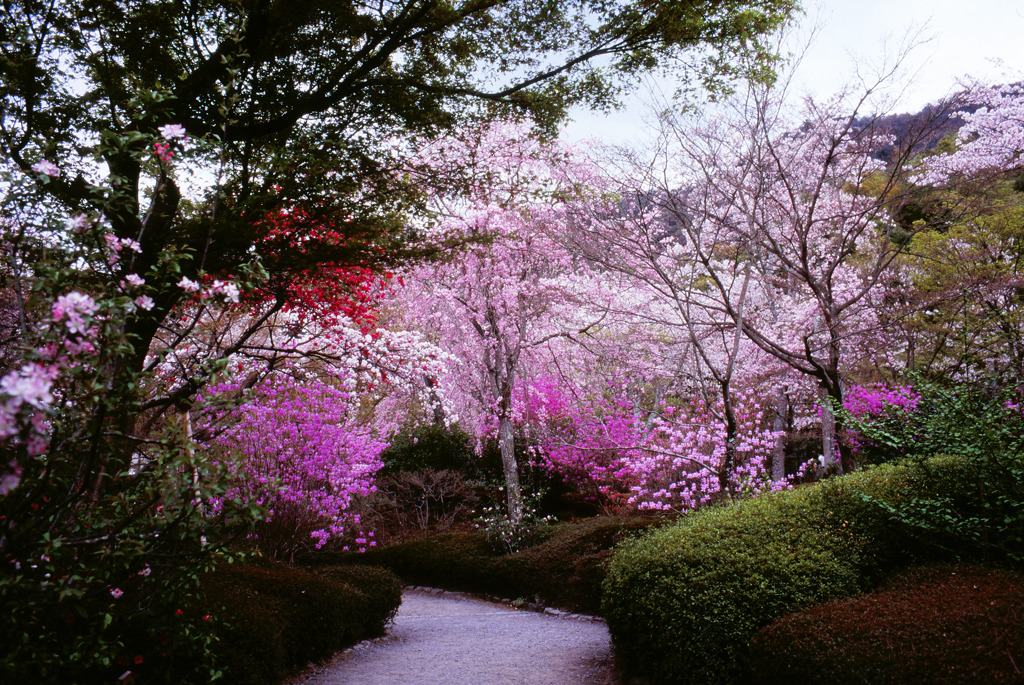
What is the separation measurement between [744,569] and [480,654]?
318 centimetres

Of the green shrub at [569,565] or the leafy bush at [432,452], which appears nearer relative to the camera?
the green shrub at [569,565]

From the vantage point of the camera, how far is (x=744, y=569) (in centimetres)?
419

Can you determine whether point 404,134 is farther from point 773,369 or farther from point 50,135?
point 773,369

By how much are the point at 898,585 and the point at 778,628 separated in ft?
3.75

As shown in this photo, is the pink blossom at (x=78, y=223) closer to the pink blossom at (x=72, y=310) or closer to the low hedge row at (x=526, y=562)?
the pink blossom at (x=72, y=310)

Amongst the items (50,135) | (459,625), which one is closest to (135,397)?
(50,135)

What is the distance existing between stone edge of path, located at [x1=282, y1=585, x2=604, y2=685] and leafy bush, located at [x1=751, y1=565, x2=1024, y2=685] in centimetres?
397

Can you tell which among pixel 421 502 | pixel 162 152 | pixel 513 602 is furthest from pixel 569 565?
pixel 162 152

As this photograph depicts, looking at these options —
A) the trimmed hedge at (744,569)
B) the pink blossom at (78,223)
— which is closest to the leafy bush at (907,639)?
the trimmed hedge at (744,569)

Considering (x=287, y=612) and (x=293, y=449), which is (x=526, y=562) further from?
(x=287, y=612)

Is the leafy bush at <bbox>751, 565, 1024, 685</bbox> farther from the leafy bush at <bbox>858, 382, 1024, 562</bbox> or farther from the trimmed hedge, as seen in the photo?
the leafy bush at <bbox>858, 382, 1024, 562</bbox>

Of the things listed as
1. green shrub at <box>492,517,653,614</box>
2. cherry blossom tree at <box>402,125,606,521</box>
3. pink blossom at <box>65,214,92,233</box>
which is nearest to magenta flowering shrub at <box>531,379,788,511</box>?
cherry blossom tree at <box>402,125,606,521</box>

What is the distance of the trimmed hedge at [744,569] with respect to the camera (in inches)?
153

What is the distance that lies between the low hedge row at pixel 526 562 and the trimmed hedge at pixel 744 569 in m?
1.96
